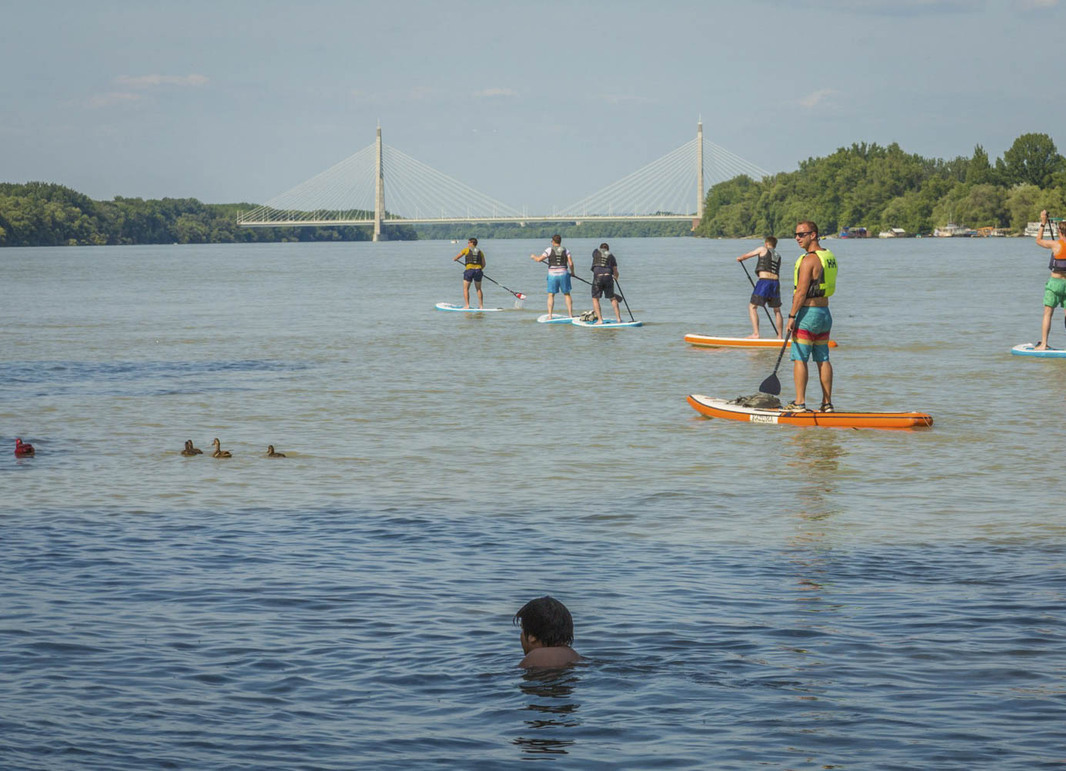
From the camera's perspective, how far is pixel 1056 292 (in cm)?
2225

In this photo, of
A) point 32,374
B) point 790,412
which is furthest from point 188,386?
point 790,412

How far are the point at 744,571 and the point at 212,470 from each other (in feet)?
19.8

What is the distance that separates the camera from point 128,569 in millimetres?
9773

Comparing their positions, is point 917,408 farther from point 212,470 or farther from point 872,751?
point 872,751

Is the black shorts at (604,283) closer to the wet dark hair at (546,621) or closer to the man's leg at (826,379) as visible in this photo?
the man's leg at (826,379)

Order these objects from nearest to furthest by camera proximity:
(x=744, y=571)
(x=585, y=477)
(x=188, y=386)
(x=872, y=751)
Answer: (x=872, y=751) → (x=744, y=571) → (x=585, y=477) → (x=188, y=386)

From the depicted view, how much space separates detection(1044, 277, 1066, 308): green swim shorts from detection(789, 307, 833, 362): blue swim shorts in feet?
25.1

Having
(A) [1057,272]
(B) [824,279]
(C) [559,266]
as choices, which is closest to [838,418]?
(B) [824,279]

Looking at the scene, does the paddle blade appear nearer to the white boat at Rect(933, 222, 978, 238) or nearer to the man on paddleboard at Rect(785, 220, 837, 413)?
the man on paddleboard at Rect(785, 220, 837, 413)

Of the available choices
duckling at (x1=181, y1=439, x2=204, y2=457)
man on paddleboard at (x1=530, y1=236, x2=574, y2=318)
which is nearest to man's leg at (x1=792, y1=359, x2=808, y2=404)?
duckling at (x1=181, y1=439, x2=204, y2=457)

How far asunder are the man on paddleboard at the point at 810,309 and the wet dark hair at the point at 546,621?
8.47m

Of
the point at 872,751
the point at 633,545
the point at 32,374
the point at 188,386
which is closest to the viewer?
the point at 872,751

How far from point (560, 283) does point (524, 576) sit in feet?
76.2

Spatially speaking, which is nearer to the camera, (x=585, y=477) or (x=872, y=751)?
(x=872, y=751)
